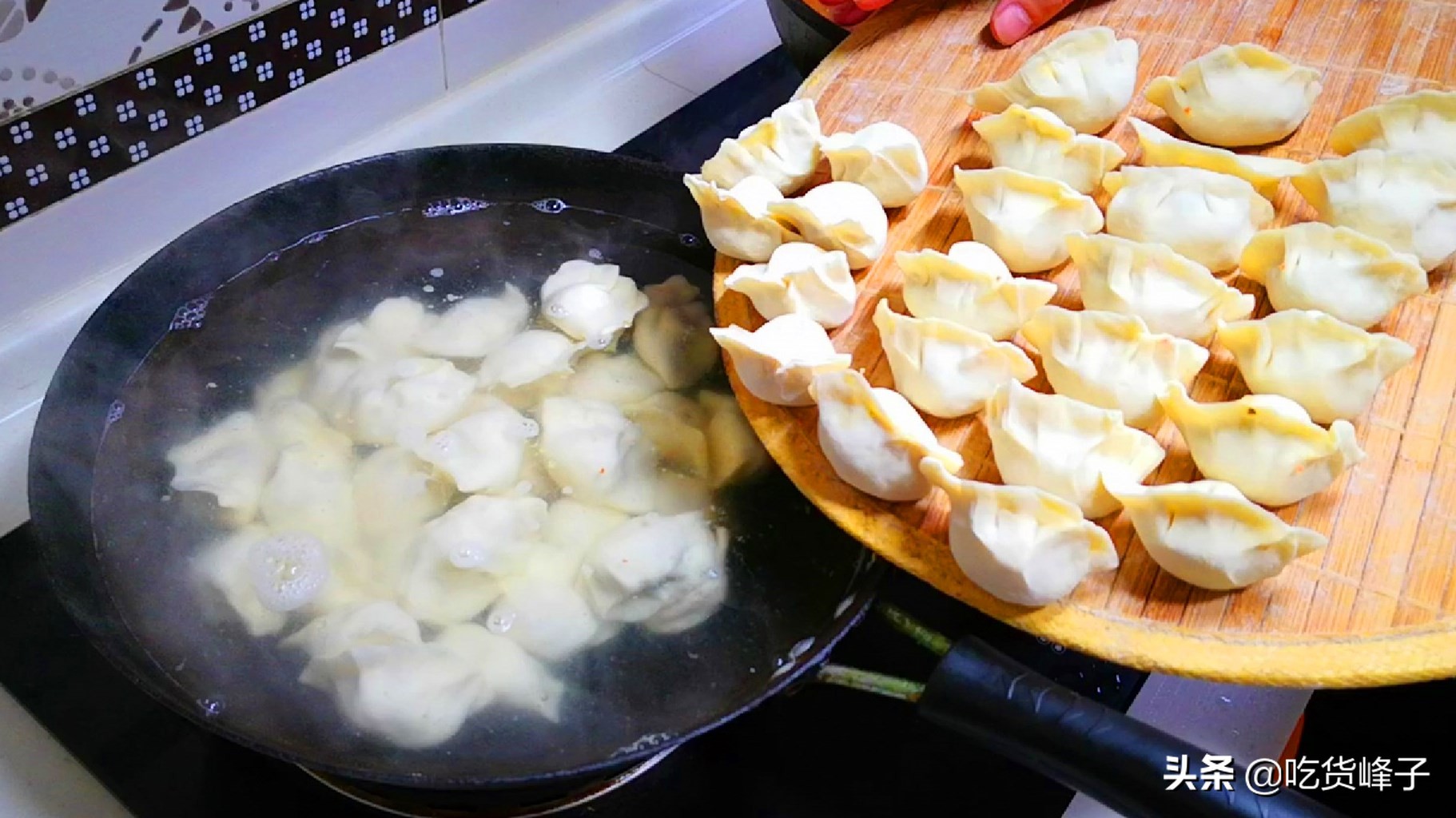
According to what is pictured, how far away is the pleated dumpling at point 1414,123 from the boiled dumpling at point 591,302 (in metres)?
0.59

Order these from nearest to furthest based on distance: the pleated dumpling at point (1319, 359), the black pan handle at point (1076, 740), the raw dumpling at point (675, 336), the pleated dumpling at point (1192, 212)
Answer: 1. the black pan handle at point (1076, 740)
2. the pleated dumpling at point (1319, 359)
3. the pleated dumpling at point (1192, 212)
4. the raw dumpling at point (675, 336)

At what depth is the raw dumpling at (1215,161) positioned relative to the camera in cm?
90

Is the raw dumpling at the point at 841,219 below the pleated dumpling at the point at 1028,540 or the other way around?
the other way around

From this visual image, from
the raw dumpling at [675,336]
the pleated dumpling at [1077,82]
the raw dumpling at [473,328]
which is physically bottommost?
the raw dumpling at [675,336]

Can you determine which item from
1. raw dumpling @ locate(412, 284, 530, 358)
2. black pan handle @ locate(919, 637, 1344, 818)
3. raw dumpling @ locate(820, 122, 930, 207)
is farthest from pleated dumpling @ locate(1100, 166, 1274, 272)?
raw dumpling @ locate(412, 284, 530, 358)

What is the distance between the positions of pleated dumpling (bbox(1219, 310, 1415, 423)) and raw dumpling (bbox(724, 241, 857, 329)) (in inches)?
10.3

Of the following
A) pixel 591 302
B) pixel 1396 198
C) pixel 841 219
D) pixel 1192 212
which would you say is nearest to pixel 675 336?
pixel 591 302

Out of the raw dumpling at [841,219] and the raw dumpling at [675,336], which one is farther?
the raw dumpling at [675,336]

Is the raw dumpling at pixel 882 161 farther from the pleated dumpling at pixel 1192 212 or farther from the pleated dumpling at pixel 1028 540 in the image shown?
the pleated dumpling at pixel 1028 540

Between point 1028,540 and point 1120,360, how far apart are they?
17cm

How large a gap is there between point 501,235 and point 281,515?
0.33 m

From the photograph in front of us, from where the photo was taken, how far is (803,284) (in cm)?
83

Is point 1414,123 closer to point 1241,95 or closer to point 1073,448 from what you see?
point 1241,95

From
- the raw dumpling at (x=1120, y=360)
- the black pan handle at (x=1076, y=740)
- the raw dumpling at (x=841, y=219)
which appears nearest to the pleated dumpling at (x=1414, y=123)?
the raw dumpling at (x=1120, y=360)
